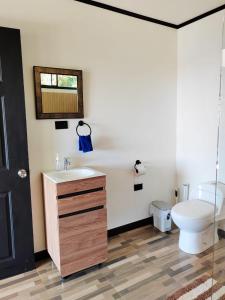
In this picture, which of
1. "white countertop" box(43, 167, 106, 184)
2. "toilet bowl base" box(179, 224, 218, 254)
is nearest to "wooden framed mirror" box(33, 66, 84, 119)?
"white countertop" box(43, 167, 106, 184)

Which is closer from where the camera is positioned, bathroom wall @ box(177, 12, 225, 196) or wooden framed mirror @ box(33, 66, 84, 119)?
wooden framed mirror @ box(33, 66, 84, 119)

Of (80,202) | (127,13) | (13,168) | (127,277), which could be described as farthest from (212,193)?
(127,13)

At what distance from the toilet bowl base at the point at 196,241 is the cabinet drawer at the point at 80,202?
0.97 metres

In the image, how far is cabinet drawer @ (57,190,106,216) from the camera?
2041 millimetres

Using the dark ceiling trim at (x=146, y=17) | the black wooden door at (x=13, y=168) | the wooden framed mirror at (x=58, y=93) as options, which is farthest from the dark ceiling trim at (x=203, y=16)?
the black wooden door at (x=13, y=168)

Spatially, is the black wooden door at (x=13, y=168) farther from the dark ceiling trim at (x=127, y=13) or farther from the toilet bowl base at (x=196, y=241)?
the toilet bowl base at (x=196, y=241)

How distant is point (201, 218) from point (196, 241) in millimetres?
297

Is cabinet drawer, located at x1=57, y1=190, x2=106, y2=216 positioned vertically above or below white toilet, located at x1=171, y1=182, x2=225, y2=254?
above

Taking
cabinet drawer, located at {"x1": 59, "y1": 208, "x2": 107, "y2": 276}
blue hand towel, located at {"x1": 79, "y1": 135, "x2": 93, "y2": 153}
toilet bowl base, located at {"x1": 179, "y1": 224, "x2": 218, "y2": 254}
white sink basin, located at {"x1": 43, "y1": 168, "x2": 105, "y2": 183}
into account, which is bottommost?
toilet bowl base, located at {"x1": 179, "y1": 224, "x2": 218, "y2": 254}

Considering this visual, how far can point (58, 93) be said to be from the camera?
238cm

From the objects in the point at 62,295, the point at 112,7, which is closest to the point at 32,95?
the point at 112,7

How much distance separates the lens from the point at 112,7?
8.51 feet

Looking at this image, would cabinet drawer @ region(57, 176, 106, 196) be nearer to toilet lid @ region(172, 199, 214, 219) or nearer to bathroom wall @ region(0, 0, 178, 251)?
bathroom wall @ region(0, 0, 178, 251)

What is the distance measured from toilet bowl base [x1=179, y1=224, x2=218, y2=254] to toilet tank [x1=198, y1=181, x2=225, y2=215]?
0.26 meters
